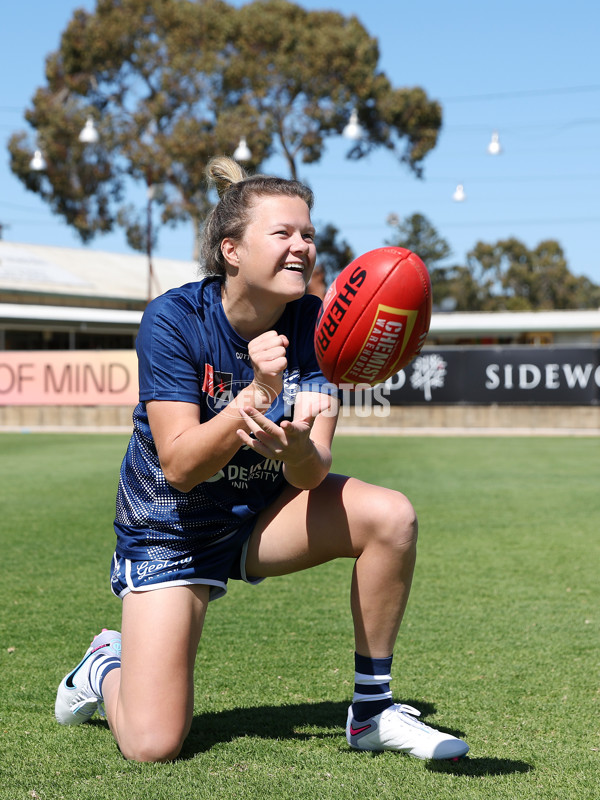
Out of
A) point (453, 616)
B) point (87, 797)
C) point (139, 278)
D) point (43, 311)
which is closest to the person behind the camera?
point (87, 797)

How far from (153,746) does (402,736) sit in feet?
2.57

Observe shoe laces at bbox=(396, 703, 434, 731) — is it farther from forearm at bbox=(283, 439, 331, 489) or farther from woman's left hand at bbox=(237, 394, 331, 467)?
woman's left hand at bbox=(237, 394, 331, 467)

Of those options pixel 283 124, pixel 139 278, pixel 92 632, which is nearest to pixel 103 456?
pixel 92 632

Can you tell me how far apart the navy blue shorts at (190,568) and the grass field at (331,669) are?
21.0 inches

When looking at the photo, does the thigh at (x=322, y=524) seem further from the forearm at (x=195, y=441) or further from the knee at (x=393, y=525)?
the forearm at (x=195, y=441)

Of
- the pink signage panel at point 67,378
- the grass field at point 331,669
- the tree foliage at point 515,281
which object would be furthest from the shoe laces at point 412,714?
the tree foliage at point 515,281

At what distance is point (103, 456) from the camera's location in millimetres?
14500

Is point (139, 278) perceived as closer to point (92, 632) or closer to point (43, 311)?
point (43, 311)

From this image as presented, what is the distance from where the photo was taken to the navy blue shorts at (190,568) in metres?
3.09

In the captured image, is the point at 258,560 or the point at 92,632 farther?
the point at 92,632

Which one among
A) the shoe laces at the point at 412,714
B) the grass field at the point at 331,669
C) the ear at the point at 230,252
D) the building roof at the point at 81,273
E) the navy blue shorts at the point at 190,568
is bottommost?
the grass field at the point at 331,669

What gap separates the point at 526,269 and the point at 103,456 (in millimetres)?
72316

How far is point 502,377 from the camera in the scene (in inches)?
808

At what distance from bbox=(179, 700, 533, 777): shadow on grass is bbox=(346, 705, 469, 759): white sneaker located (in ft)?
0.12
